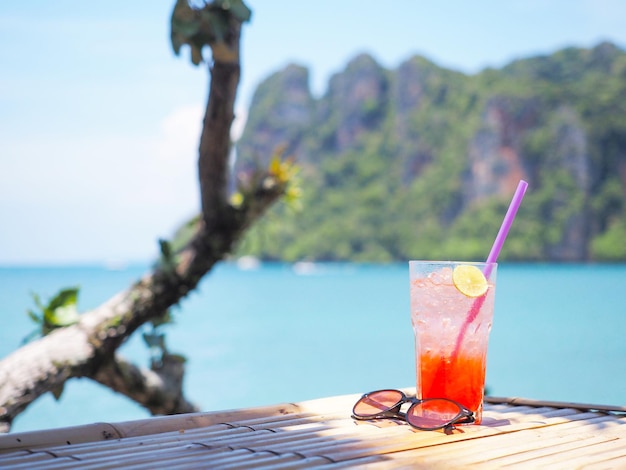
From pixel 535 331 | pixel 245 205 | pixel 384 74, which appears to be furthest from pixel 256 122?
pixel 245 205

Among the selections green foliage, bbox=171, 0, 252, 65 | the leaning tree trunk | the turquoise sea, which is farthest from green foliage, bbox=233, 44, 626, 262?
green foliage, bbox=171, 0, 252, 65

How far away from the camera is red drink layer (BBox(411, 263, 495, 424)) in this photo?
139 centimetres

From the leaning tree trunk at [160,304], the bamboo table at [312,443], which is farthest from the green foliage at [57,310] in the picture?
the bamboo table at [312,443]

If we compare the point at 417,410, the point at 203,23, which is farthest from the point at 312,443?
the point at 203,23

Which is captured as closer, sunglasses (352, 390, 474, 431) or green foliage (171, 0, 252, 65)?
sunglasses (352, 390, 474, 431)

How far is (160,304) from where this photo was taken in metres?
3.16

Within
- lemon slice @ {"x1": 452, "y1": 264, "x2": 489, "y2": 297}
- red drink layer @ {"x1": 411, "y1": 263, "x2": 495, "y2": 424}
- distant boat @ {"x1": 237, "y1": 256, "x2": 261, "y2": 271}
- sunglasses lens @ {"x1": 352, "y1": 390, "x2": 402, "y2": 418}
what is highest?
lemon slice @ {"x1": 452, "y1": 264, "x2": 489, "y2": 297}

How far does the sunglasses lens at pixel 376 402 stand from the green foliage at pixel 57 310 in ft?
6.50

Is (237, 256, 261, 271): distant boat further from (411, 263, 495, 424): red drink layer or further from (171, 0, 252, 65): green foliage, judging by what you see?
(411, 263, 495, 424): red drink layer

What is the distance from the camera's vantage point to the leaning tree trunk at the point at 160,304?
2.65 m

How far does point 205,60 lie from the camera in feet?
8.38

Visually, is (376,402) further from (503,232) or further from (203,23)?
(203,23)

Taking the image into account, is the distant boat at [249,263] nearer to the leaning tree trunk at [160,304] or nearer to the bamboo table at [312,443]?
the leaning tree trunk at [160,304]

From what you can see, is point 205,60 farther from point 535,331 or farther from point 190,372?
point 535,331
